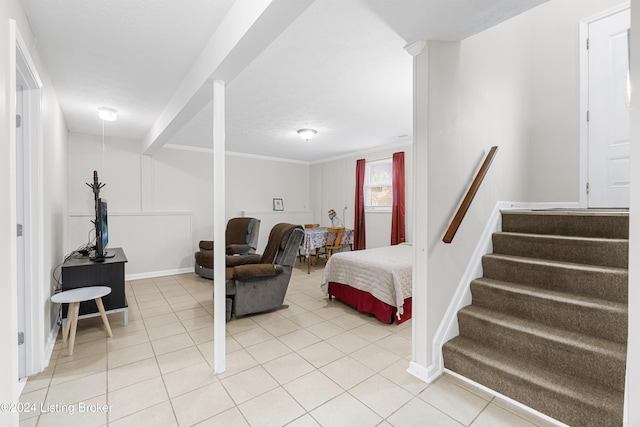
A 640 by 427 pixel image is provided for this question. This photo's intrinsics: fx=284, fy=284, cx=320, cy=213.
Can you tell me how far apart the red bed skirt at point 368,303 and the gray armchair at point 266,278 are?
703 millimetres

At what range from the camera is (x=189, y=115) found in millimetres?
2938

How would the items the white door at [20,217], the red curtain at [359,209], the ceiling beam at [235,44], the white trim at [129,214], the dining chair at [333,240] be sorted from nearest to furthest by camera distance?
the ceiling beam at [235,44] < the white door at [20,217] < the white trim at [129,214] < the dining chair at [333,240] < the red curtain at [359,209]

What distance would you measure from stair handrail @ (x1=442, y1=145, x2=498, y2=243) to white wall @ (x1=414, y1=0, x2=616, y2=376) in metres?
0.07

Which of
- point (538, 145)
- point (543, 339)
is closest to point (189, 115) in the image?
point (543, 339)

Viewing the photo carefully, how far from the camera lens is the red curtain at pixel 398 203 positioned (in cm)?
522

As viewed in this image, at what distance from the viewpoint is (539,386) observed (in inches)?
65.2

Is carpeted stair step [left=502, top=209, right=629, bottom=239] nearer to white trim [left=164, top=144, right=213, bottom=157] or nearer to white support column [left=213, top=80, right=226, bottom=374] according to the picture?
white support column [left=213, top=80, right=226, bottom=374]

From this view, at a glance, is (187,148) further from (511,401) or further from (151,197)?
(511,401)

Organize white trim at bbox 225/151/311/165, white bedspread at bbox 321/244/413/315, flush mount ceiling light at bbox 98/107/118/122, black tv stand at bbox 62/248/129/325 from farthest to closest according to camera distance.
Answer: white trim at bbox 225/151/311/165 < flush mount ceiling light at bbox 98/107/118/122 < white bedspread at bbox 321/244/413/315 < black tv stand at bbox 62/248/129/325

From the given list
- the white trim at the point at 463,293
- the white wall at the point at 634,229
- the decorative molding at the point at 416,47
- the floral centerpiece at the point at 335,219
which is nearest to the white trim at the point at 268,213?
the floral centerpiece at the point at 335,219

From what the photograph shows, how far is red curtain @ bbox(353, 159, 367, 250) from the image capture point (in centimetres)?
598

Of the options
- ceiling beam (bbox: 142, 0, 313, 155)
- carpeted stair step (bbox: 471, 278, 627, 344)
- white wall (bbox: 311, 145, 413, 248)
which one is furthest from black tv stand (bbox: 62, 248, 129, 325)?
white wall (bbox: 311, 145, 413, 248)

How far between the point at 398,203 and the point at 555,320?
3.47m

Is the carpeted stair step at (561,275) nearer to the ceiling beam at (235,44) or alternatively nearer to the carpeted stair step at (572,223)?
the carpeted stair step at (572,223)
